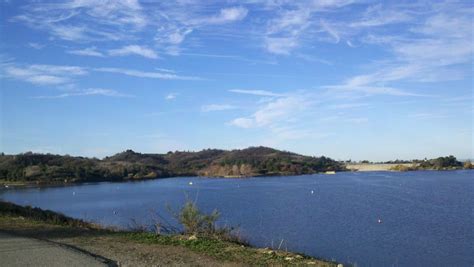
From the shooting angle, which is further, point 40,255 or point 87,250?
point 87,250

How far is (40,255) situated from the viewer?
37.9 ft

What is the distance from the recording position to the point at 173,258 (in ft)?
37.7

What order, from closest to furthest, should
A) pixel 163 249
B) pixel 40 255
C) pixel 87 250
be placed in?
pixel 40 255 < pixel 87 250 < pixel 163 249

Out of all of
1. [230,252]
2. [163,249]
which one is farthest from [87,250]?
[230,252]

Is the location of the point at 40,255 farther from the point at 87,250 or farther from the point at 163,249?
the point at 163,249

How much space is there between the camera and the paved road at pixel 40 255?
417 inches

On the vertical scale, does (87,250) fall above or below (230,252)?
above

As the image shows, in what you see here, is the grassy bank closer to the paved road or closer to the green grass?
the green grass

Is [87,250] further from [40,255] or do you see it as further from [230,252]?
[230,252]

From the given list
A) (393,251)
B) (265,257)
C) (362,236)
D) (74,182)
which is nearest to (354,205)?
(362,236)

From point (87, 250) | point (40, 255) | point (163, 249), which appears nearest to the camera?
point (40, 255)

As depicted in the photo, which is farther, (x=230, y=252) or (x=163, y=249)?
(x=163, y=249)

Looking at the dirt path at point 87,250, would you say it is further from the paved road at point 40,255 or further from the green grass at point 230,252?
the green grass at point 230,252

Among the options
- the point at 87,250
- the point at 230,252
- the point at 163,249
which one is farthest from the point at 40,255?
the point at 230,252
